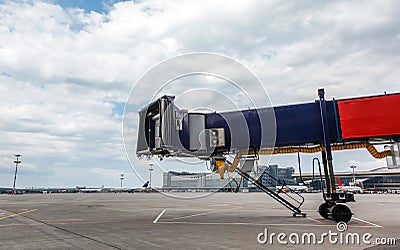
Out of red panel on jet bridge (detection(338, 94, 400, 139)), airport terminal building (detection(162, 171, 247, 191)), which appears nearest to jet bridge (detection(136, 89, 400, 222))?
red panel on jet bridge (detection(338, 94, 400, 139))

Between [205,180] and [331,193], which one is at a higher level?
[205,180]

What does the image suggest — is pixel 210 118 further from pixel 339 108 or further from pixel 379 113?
pixel 379 113

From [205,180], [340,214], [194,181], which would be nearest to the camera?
[340,214]

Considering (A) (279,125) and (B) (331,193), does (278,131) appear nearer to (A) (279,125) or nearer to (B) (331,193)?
(A) (279,125)

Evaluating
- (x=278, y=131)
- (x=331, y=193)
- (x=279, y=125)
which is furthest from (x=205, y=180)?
(x=331, y=193)

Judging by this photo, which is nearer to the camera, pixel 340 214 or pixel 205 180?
pixel 340 214

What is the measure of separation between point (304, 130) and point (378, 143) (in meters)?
3.57

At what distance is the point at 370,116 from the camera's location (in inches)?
495

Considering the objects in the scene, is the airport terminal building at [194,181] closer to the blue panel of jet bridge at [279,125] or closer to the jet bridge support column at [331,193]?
the blue panel of jet bridge at [279,125]

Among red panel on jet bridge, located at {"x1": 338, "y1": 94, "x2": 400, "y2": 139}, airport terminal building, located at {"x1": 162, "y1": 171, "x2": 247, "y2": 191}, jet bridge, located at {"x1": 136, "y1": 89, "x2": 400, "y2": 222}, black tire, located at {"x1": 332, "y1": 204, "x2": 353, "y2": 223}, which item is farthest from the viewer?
black tire, located at {"x1": 332, "y1": 204, "x2": 353, "y2": 223}

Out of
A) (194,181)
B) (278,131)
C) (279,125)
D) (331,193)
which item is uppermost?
(279,125)

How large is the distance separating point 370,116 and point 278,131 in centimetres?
394

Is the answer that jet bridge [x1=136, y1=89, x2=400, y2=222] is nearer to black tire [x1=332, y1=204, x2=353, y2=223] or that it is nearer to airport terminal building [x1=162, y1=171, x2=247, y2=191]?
black tire [x1=332, y1=204, x2=353, y2=223]

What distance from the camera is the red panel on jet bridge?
1226cm
